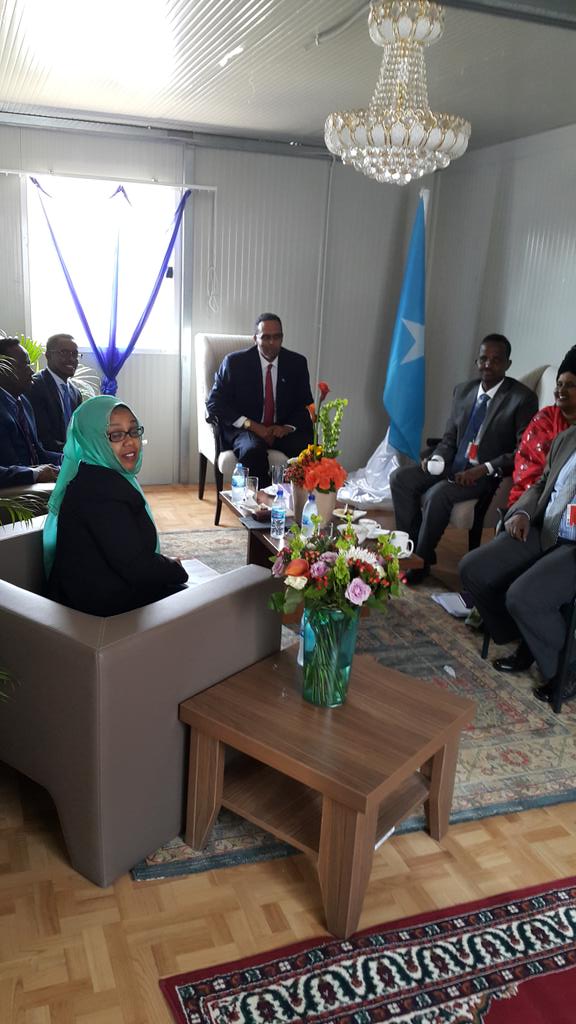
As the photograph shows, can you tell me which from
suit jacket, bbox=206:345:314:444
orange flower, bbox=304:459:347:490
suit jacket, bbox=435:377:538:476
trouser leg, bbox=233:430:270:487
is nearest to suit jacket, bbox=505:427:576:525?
suit jacket, bbox=435:377:538:476

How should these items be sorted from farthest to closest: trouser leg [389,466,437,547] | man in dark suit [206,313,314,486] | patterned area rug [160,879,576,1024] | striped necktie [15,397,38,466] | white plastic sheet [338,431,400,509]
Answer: white plastic sheet [338,431,400,509] < man in dark suit [206,313,314,486] < trouser leg [389,466,437,547] < striped necktie [15,397,38,466] < patterned area rug [160,879,576,1024]

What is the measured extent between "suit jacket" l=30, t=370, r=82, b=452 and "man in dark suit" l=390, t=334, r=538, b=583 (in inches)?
72.0

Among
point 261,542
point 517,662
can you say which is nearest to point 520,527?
point 517,662

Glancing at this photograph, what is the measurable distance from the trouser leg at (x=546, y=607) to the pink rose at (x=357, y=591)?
1288 millimetres

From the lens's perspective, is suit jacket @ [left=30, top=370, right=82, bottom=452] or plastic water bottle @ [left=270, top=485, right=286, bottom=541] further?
suit jacket @ [left=30, top=370, right=82, bottom=452]

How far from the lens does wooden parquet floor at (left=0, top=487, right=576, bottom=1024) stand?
1674 millimetres

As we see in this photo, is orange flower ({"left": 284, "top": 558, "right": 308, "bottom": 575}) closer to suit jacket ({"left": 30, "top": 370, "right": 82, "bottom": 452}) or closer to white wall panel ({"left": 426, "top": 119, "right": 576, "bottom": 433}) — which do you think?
suit jacket ({"left": 30, "top": 370, "right": 82, "bottom": 452})

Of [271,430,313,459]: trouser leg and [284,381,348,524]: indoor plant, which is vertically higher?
[284,381,348,524]: indoor plant

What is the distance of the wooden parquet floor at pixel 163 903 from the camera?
167 cm

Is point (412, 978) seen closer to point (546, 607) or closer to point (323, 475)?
point (546, 607)

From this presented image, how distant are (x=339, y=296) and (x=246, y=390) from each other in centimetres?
149

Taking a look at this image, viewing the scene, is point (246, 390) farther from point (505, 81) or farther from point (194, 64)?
point (505, 81)

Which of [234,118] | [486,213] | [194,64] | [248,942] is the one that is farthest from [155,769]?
[486,213]

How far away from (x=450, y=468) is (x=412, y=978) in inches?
119
